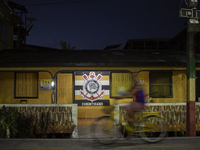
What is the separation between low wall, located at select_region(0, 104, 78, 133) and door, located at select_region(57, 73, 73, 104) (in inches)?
168

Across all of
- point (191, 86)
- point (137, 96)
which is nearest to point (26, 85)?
point (137, 96)

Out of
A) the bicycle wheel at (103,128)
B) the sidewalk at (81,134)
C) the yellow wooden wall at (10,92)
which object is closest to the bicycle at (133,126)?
the bicycle wheel at (103,128)

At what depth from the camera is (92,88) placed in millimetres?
12258

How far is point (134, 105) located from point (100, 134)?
131 centimetres

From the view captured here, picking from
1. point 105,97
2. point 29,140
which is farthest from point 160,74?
point 29,140

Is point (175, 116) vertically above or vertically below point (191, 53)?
below

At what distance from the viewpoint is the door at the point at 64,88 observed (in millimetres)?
12391

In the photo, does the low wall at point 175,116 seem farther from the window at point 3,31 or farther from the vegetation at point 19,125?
the window at point 3,31

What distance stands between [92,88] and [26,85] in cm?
411

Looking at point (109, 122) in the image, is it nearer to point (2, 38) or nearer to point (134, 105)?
point (134, 105)

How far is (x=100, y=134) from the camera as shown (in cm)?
577

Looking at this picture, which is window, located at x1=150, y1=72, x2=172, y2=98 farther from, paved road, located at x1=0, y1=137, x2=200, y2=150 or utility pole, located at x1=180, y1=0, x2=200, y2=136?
paved road, located at x1=0, y1=137, x2=200, y2=150

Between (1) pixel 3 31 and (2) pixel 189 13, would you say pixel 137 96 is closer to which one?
(2) pixel 189 13

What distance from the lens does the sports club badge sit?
1216cm
